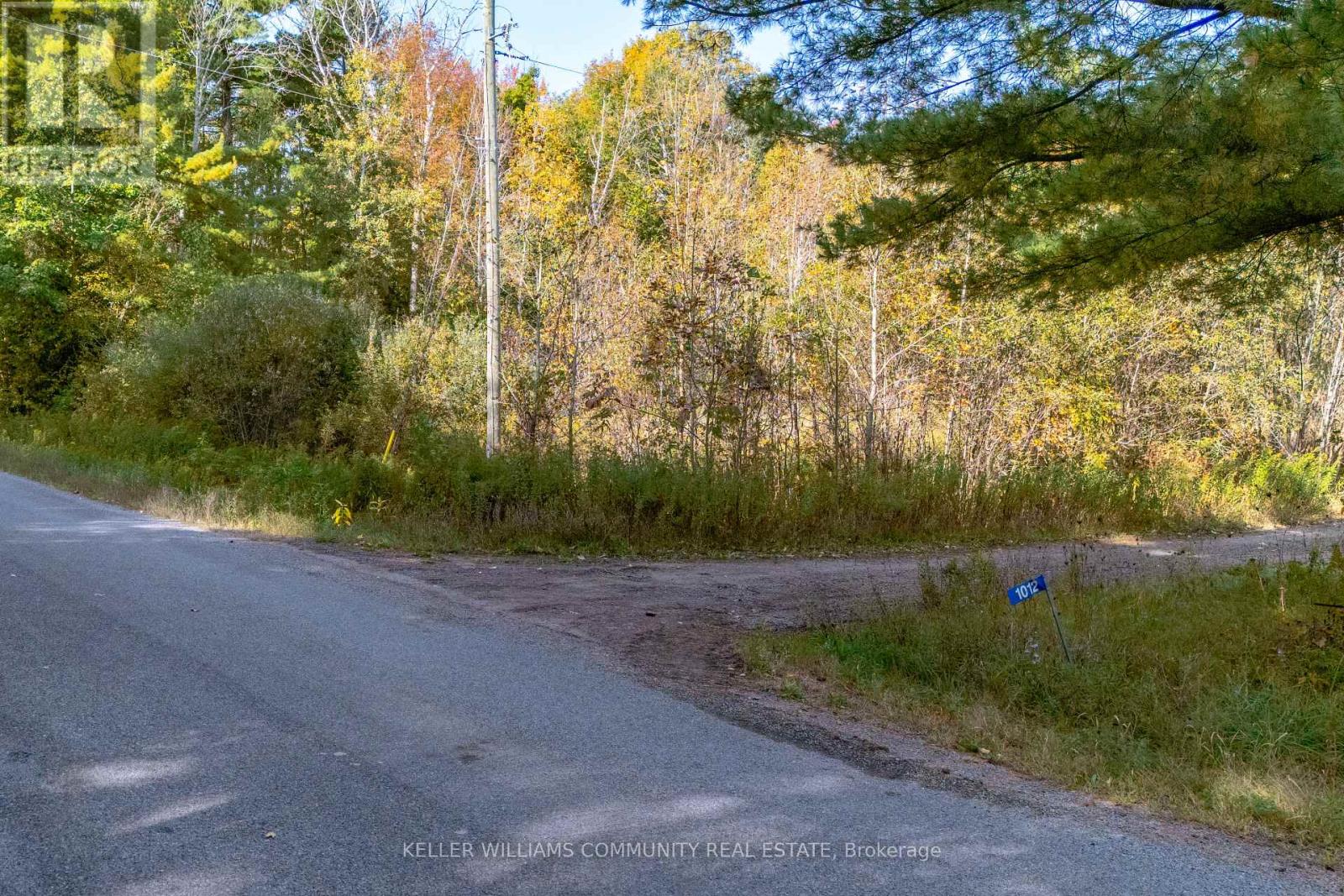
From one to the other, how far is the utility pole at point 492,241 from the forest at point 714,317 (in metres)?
0.57

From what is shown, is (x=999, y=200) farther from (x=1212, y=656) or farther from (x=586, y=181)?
(x=586, y=181)

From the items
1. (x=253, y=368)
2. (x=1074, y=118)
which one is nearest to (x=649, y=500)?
(x=1074, y=118)

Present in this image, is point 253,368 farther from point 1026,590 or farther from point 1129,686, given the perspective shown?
point 1129,686

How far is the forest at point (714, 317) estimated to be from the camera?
873 centimetres

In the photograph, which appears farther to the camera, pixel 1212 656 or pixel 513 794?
pixel 1212 656

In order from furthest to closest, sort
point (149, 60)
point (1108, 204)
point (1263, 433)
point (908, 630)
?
point (149, 60) < point (1263, 433) < point (1108, 204) < point (908, 630)

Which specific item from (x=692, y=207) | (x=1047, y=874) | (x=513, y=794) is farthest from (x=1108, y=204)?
(x=692, y=207)

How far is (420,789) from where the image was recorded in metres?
4.61

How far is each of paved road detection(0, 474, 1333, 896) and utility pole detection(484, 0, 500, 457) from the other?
793 cm

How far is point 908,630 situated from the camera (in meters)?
8.41

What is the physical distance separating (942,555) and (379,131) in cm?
2742

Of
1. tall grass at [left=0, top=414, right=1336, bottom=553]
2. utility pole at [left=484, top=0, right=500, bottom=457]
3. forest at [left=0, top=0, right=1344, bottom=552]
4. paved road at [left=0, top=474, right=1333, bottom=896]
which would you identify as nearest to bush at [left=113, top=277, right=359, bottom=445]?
forest at [left=0, top=0, right=1344, bottom=552]

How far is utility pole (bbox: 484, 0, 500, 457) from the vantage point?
1525 centimetres

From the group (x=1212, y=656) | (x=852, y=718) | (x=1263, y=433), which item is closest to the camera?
(x=852, y=718)
